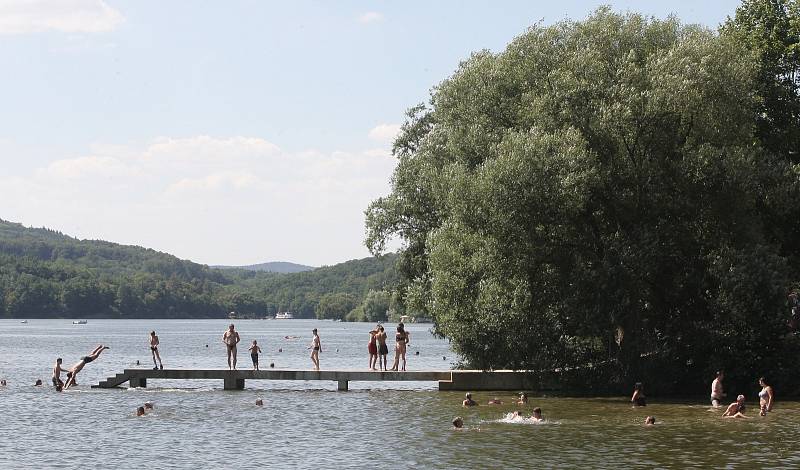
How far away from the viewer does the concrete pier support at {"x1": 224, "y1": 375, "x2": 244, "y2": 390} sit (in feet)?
165

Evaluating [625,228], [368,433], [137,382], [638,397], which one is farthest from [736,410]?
[137,382]

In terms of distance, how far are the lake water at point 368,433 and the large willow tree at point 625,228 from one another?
2312mm

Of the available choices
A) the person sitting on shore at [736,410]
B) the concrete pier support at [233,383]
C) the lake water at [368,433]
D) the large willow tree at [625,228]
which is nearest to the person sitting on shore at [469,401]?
the lake water at [368,433]

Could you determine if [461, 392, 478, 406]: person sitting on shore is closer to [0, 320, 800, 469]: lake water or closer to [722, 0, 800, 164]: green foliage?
[0, 320, 800, 469]: lake water

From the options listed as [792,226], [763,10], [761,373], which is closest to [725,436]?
[761,373]

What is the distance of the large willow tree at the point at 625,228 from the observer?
39.7 m

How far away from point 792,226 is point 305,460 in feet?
86.7

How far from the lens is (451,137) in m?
45.7

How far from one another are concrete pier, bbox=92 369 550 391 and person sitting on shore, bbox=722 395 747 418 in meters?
8.88

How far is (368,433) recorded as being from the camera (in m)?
34.0

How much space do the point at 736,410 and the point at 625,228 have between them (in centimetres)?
886

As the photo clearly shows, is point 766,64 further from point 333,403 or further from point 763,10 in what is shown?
point 333,403

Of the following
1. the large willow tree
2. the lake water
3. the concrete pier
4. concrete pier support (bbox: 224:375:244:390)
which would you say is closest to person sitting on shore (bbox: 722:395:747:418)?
the lake water

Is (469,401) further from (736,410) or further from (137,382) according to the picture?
(137,382)
